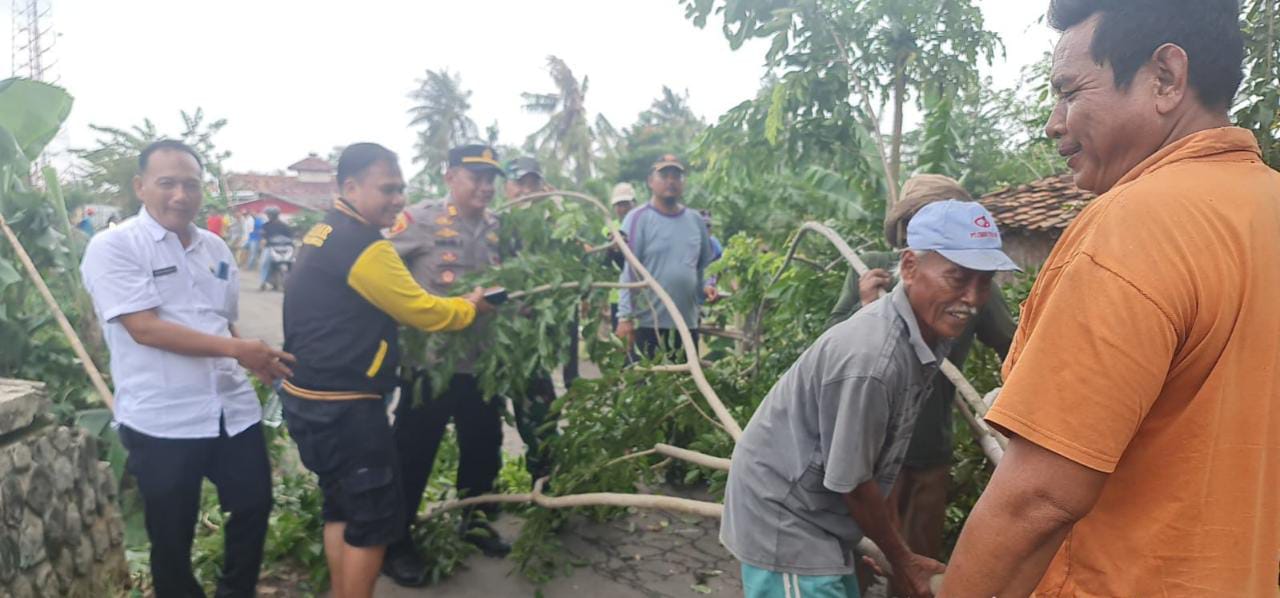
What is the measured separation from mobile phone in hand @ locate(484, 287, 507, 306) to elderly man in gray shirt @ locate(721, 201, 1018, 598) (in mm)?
2034

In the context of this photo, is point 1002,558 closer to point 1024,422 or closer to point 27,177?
point 1024,422

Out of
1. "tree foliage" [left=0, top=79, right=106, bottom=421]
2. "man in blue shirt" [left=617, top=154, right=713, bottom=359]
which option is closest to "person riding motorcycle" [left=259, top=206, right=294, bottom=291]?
"tree foliage" [left=0, top=79, right=106, bottom=421]

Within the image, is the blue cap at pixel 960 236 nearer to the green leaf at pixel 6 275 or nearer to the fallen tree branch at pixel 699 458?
the fallen tree branch at pixel 699 458

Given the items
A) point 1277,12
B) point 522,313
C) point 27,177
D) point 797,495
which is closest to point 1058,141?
point 797,495

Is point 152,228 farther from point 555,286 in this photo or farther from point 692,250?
point 692,250

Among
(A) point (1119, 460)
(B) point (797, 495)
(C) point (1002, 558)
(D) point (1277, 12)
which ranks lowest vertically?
(B) point (797, 495)

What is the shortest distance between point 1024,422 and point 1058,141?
0.55m

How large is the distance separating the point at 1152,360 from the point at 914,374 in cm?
95

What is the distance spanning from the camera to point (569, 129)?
130ft

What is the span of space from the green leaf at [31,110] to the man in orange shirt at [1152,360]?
5.41 meters

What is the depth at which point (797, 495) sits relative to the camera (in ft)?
6.65

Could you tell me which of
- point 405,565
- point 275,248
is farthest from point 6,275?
point 275,248

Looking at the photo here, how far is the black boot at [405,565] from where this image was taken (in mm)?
3908

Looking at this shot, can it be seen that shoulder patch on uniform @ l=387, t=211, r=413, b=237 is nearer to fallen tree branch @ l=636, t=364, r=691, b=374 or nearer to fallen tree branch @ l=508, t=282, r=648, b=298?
fallen tree branch @ l=508, t=282, r=648, b=298
